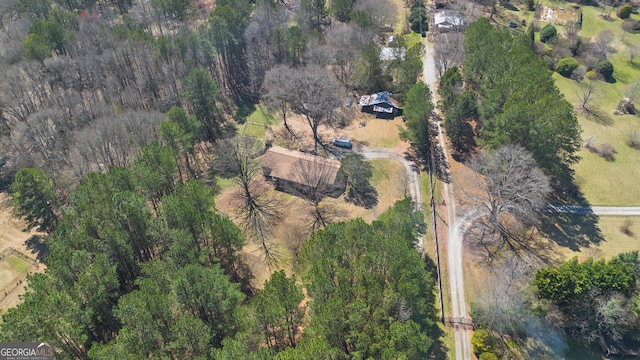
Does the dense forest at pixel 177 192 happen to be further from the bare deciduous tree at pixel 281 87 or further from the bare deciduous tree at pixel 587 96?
the bare deciduous tree at pixel 587 96

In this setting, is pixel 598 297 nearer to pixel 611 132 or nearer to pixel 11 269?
pixel 611 132

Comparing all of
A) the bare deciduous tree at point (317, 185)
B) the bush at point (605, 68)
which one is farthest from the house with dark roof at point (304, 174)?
the bush at point (605, 68)

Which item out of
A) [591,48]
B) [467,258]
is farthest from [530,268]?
[591,48]

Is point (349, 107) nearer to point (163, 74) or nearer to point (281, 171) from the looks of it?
point (281, 171)

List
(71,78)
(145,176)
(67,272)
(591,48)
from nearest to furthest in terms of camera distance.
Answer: (67,272) < (145,176) < (71,78) < (591,48)

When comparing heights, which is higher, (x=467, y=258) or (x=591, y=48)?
(x=591, y=48)

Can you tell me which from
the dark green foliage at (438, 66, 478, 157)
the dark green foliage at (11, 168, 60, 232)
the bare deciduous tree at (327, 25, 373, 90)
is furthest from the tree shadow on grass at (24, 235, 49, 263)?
the dark green foliage at (438, 66, 478, 157)
